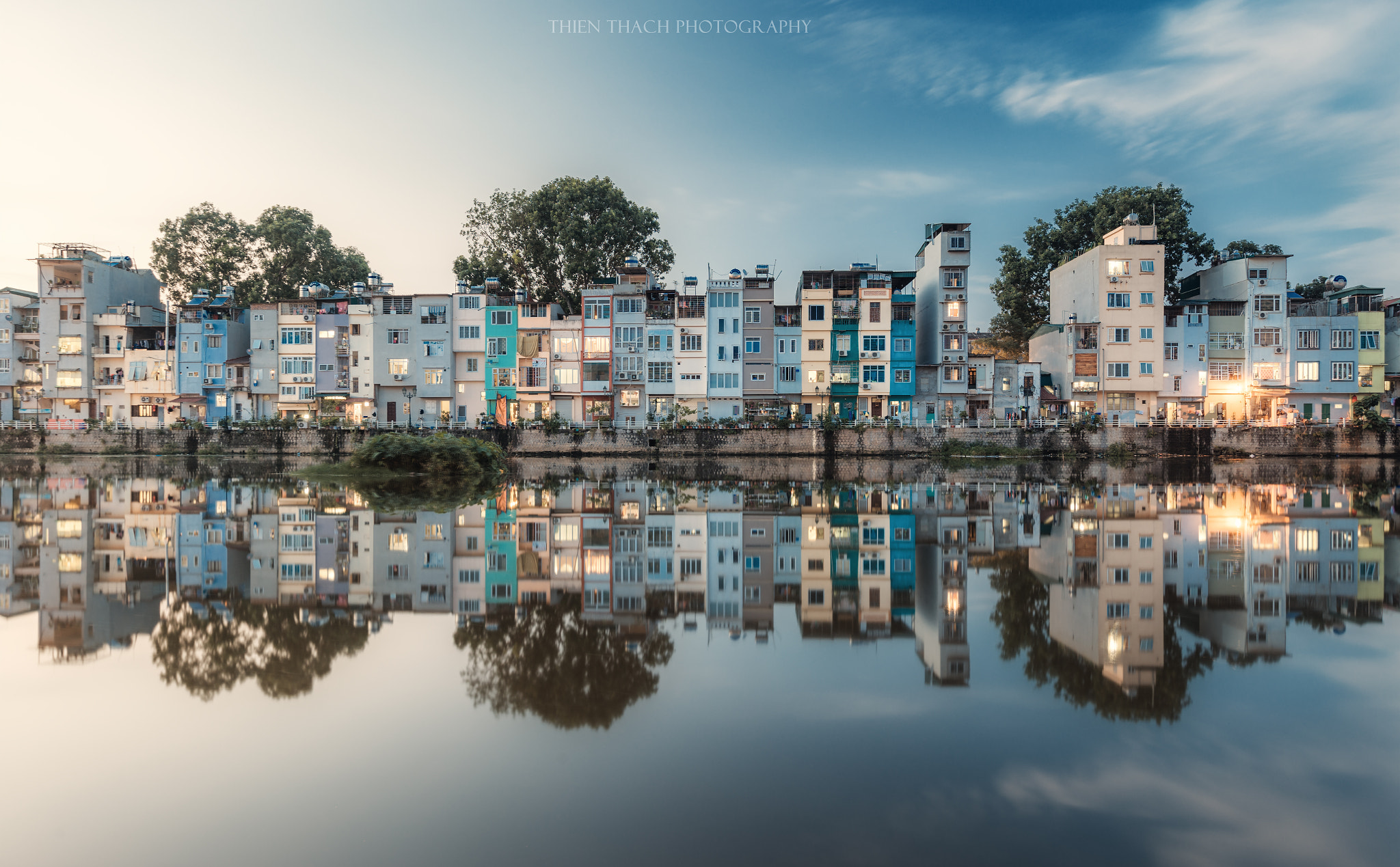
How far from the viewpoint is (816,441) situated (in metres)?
52.9

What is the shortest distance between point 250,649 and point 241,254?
243 feet

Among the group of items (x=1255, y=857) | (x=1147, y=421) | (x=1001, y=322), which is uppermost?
(x=1001, y=322)

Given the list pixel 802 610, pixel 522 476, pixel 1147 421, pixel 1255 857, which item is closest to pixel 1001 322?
pixel 1147 421

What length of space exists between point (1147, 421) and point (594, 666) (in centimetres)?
6147

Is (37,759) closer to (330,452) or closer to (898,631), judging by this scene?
(898,631)

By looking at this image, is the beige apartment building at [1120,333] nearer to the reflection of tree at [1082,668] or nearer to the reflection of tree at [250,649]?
the reflection of tree at [1082,668]

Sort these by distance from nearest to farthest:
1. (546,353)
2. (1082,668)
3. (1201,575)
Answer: (1082,668)
(1201,575)
(546,353)

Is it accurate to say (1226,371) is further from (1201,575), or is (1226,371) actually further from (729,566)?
(729,566)

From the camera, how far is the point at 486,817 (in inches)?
182

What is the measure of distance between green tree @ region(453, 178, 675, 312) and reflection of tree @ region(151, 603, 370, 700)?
2189 inches

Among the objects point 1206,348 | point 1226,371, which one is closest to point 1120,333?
point 1206,348

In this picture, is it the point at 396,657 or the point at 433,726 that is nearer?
the point at 433,726

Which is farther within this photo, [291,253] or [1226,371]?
[291,253]

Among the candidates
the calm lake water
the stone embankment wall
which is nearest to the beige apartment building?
the stone embankment wall
